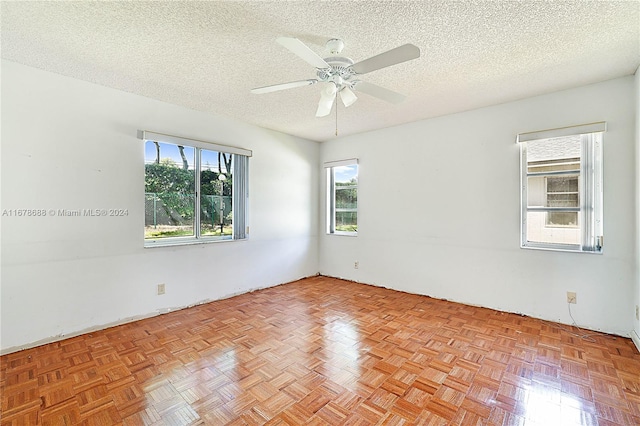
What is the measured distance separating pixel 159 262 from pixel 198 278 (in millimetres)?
522

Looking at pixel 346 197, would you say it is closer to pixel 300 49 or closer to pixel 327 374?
pixel 327 374

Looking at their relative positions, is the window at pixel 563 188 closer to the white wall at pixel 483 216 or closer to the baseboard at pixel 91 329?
the white wall at pixel 483 216

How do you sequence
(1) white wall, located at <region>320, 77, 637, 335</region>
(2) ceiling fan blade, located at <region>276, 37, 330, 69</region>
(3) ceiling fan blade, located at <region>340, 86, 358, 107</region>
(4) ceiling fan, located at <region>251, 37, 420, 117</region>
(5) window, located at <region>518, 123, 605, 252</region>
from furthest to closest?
(5) window, located at <region>518, 123, 605, 252</region> < (1) white wall, located at <region>320, 77, 637, 335</region> < (3) ceiling fan blade, located at <region>340, 86, 358, 107</region> < (4) ceiling fan, located at <region>251, 37, 420, 117</region> < (2) ceiling fan blade, located at <region>276, 37, 330, 69</region>

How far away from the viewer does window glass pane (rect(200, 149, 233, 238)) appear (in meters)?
3.79

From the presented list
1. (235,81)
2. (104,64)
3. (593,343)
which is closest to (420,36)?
(235,81)

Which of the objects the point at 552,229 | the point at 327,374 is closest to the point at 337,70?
the point at 327,374

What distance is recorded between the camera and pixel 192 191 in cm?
367

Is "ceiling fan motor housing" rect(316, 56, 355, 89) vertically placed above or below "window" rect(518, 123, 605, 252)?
above

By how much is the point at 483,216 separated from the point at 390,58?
100 inches

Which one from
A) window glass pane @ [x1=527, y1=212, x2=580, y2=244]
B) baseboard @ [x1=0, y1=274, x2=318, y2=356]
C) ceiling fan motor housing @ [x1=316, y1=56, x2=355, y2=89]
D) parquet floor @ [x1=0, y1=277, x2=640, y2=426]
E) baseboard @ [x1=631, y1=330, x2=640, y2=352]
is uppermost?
ceiling fan motor housing @ [x1=316, y1=56, x2=355, y2=89]

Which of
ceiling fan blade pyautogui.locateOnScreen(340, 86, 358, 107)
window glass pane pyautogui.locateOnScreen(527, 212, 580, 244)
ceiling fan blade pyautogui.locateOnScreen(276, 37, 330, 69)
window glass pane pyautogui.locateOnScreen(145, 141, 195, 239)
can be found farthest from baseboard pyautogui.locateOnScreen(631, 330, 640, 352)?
window glass pane pyautogui.locateOnScreen(145, 141, 195, 239)

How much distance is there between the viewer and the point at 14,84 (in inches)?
96.1

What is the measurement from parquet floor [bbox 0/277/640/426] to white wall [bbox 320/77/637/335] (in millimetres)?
401

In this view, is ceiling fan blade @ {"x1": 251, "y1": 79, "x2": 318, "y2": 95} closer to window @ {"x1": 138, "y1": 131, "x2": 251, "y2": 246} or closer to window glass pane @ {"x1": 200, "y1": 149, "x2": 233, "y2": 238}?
window @ {"x1": 138, "y1": 131, "x2": 251, "y2": 246}
